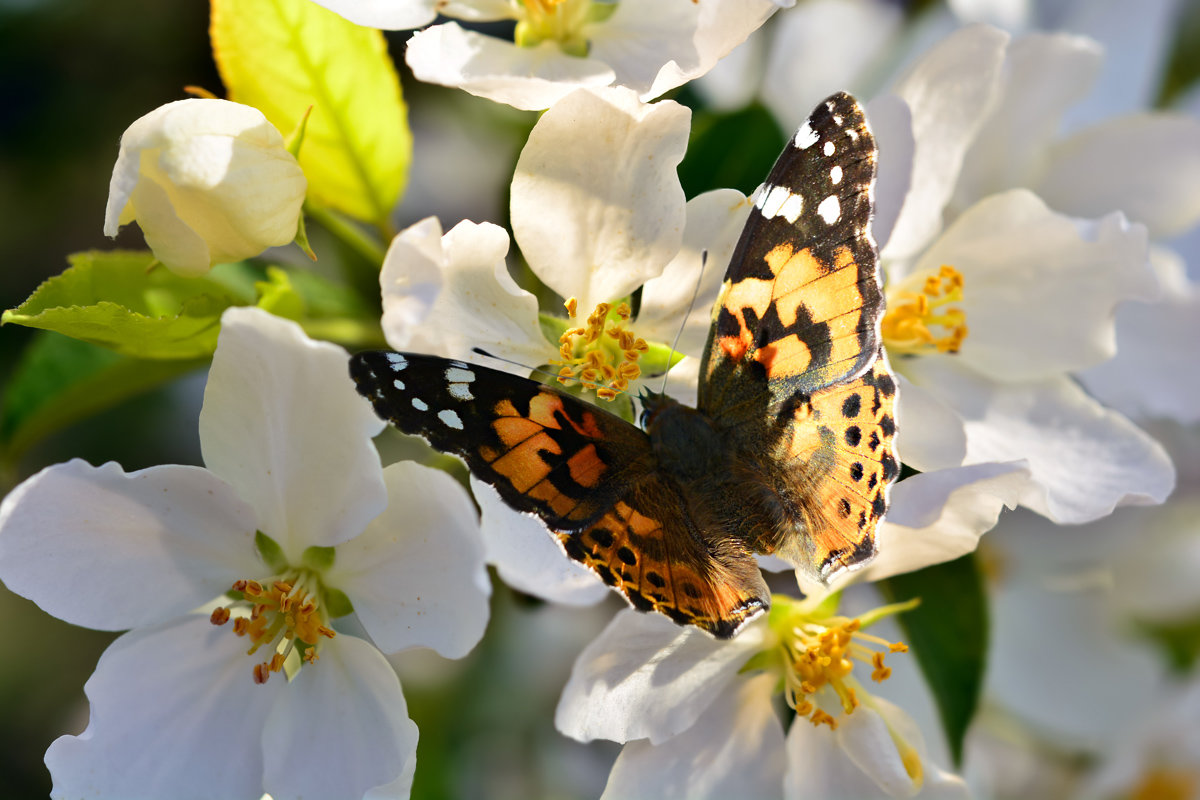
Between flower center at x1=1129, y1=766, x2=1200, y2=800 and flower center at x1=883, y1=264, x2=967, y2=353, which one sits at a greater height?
flower center at x1=883, y1=264, x2=967, y2=353

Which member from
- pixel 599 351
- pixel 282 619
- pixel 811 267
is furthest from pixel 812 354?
pixel 282 619

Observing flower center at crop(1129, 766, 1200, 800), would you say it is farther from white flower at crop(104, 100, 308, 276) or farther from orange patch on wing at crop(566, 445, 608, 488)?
white flower at crop(104, 100, 308, 276)

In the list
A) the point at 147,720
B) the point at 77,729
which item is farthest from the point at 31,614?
the point at 147,720

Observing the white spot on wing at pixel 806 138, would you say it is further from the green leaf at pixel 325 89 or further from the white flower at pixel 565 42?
the green leaf at pixel 325 89

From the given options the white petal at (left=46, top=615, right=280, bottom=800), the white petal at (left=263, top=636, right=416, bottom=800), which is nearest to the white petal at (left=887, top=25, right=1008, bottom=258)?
the white petal at (left=263, top=636, right=416, bottom=800)

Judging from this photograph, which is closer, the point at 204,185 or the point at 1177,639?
the point at 204,185

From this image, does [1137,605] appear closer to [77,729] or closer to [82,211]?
[77,729]

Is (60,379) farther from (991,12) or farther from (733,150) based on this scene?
(991,12)

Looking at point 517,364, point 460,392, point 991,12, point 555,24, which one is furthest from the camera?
point 991,12
